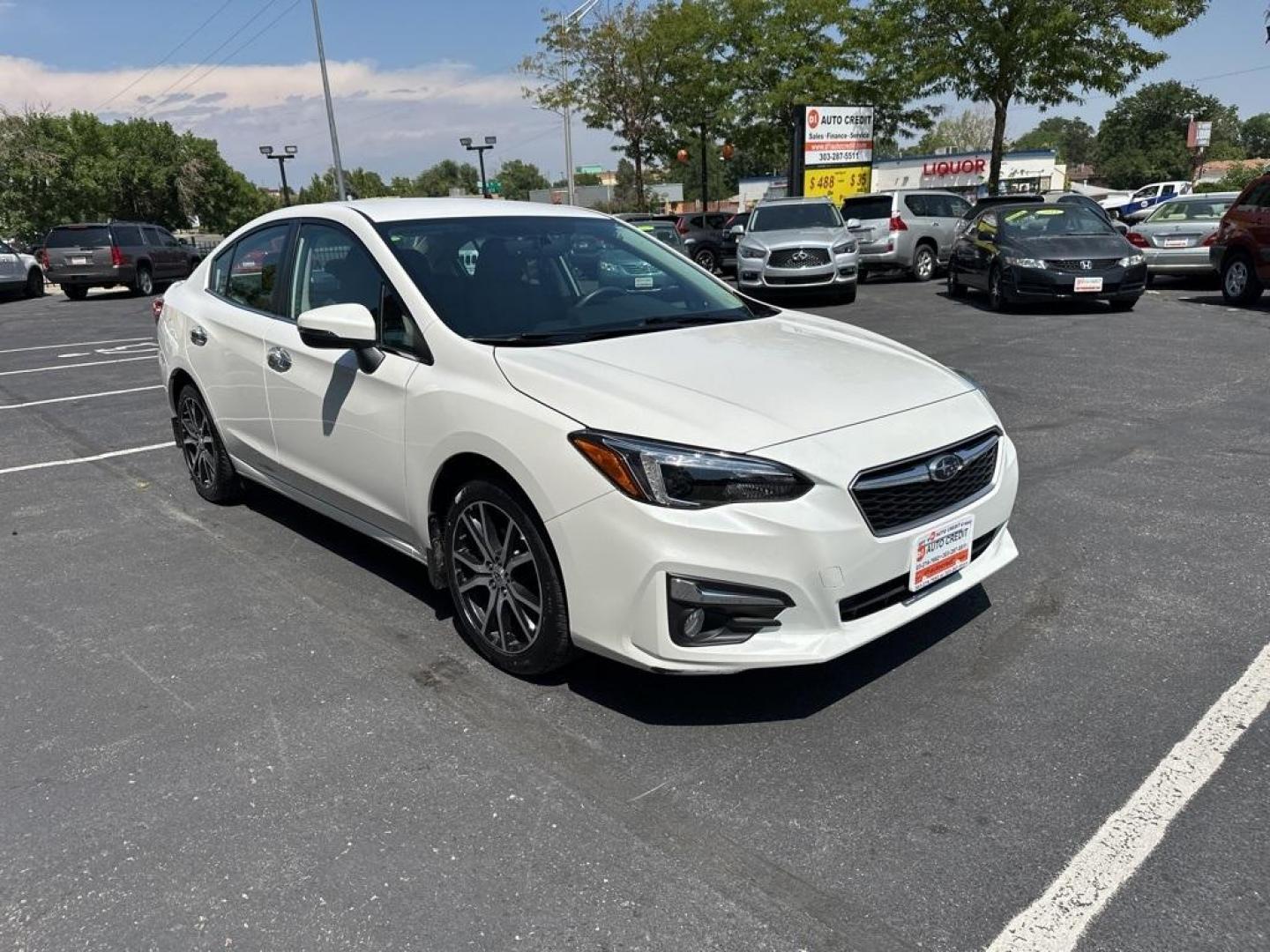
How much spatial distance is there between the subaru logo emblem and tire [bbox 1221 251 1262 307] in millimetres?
11356

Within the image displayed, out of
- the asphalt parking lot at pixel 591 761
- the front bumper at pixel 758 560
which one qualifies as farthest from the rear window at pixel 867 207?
the front bumper at pixel 758 560

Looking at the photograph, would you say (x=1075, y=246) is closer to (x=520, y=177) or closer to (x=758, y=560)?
(x=758, y=560)

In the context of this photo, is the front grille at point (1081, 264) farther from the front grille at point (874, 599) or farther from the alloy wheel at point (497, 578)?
the alloy wheel at point (497, 578)

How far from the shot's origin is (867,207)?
62.0ft

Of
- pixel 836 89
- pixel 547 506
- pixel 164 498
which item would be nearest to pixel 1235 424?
pixel 547 506

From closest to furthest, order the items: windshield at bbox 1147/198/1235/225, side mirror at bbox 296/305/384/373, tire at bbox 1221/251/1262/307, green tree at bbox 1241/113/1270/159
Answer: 1. side mirror at bbox 296/305/384/373
2. tire at bbox 1221/251/1262/307
3. windshield at bbox 1147/198/1235/225
4. green tree at bbox 1241/113/1270/159

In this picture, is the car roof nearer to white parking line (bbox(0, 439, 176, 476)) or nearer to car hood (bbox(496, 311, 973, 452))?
car hood (bbox(496, 311, 973, 452))

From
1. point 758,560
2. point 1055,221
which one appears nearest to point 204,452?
point 758,560

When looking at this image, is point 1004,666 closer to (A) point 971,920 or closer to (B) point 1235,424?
(A) point 971,920

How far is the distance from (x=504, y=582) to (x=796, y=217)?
547 inches

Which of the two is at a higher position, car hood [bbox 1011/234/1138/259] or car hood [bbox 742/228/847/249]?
car hood [bbox 742/228/847/249]

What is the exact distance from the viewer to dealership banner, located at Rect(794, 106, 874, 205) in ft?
72.8

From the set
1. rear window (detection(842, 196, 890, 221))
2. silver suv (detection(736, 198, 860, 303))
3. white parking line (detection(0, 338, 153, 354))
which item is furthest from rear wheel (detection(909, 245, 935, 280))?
white parking line (detection(0, 338, 153, 354))

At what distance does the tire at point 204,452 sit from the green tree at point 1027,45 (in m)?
20.8
